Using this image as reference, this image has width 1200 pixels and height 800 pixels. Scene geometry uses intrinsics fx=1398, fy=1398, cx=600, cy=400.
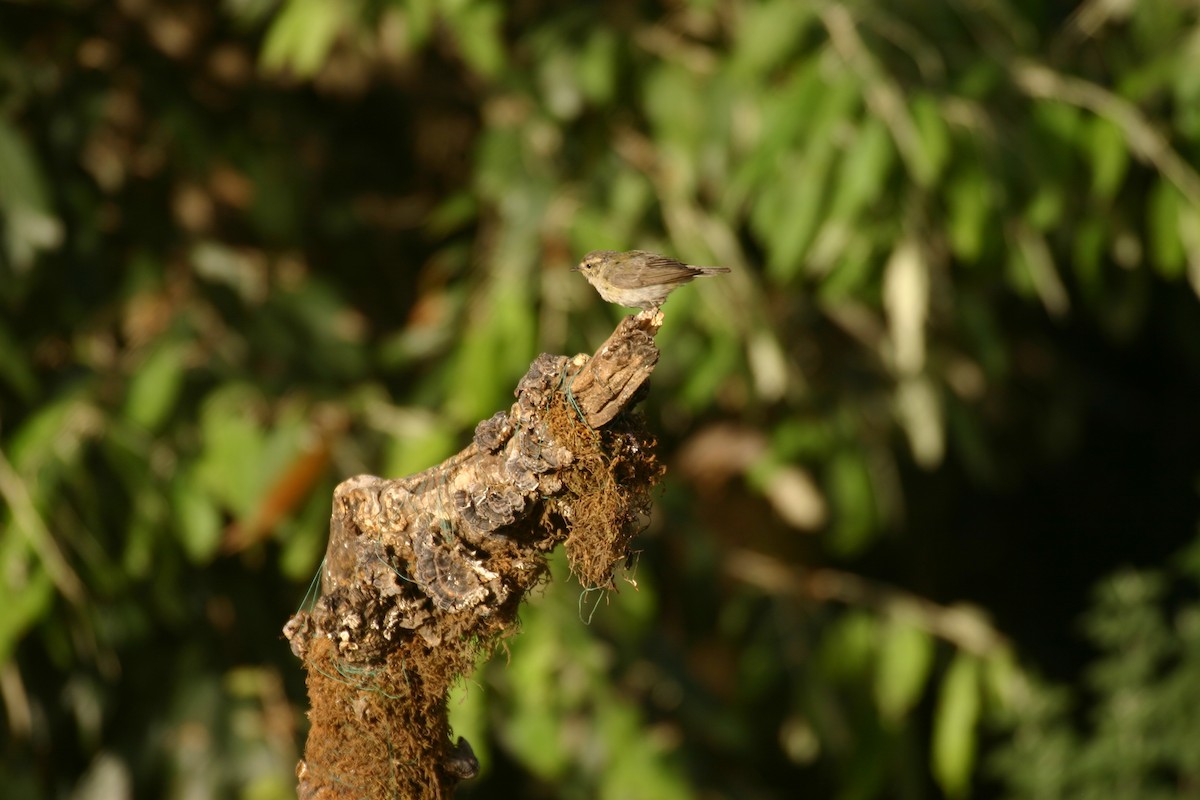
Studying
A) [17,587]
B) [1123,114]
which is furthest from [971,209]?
[17,587]

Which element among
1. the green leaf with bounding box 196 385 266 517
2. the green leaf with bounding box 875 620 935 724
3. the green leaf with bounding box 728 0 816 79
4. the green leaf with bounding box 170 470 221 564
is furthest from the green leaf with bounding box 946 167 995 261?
the green leaf with bounding box 170 470 221 564

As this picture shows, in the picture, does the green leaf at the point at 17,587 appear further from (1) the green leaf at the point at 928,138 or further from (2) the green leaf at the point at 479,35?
(1) the green leaf at the point at 928,138

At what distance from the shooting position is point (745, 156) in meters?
3.62

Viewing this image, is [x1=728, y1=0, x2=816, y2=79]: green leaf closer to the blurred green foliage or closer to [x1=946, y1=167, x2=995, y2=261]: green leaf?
the blurred green foliage

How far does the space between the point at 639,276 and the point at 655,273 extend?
3 centimetres

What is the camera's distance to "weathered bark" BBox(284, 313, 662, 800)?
1.82 meters

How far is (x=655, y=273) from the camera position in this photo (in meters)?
2.85

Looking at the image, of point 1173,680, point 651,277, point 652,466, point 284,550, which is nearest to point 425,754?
point 652,466

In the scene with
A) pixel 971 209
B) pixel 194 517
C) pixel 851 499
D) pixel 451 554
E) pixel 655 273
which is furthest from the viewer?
pixel 851 499

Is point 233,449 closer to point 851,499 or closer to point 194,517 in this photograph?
point 194,517

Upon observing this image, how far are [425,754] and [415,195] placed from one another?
A: 275 centimetres

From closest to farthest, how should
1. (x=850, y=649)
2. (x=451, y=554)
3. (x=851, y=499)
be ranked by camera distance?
(x=451, y=554), (x=851, y=499), (x=850, y=649)

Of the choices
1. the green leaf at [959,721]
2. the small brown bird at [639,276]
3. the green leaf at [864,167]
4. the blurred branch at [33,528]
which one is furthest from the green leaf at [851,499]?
the blurred branch at [33,528]

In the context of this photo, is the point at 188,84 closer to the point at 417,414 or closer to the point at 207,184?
the point at 207,184
